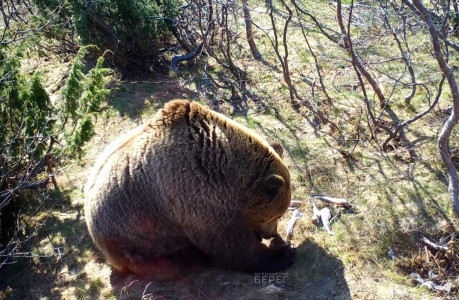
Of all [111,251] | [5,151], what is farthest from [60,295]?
[5,151]

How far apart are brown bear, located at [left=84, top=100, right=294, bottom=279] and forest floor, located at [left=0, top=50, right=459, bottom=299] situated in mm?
261

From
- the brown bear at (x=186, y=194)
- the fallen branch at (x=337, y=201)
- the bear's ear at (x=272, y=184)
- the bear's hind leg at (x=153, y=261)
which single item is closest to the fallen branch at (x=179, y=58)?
the brown bear at (x=186, y=194)

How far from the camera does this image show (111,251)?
4.71 meters

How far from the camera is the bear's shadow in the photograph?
4.48m

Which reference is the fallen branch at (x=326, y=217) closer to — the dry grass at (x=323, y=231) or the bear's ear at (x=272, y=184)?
the dry grass at (x=323, y=231)

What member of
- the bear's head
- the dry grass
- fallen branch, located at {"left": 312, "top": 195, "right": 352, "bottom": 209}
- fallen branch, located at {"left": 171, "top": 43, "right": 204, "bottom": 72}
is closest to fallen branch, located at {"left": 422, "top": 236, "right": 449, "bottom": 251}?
the dry grass

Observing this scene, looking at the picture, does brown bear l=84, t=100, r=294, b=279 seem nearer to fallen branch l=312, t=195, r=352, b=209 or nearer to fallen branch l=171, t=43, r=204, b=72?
fallen branch l=312, t=195, r=352, b=209

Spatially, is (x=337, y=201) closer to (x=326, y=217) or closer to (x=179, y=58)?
(x=326, y=217)

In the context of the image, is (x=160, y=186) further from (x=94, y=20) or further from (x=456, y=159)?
(x=94, y=20)

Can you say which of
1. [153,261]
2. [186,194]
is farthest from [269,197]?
[153,261]

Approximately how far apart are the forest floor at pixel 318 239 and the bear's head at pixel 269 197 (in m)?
0.59

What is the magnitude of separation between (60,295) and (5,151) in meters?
1.98

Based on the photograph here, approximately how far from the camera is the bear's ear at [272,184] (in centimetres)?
438

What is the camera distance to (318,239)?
200 inches
